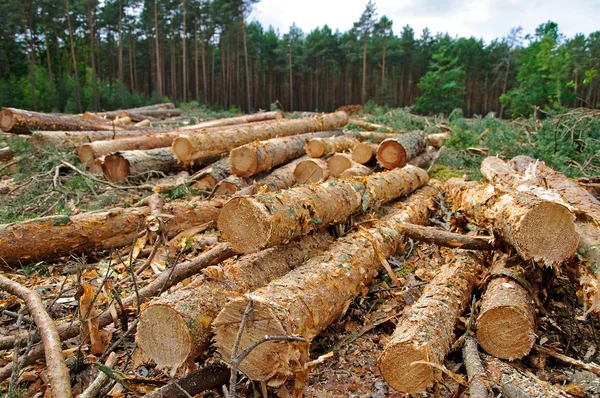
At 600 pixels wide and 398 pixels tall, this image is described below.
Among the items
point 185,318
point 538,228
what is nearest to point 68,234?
point 185,318

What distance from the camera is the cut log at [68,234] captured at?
4.00 m

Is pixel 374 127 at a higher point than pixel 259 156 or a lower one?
higher

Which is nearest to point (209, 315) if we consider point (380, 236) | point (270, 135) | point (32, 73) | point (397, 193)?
point (380, 236)

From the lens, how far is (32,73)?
71.7ft

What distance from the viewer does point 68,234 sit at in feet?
13.7

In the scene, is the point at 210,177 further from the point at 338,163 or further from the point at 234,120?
the point at 234,120

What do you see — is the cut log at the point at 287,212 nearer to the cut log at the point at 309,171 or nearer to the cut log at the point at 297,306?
the cut log at the point at 297,306

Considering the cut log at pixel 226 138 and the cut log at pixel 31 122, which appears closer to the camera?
the cut log at pixel 226 138

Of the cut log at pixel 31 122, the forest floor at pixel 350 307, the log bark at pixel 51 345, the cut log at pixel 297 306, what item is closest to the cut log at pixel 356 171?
the forest floor at pixel 350 307

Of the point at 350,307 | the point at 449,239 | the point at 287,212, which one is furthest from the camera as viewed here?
the point at 449,239

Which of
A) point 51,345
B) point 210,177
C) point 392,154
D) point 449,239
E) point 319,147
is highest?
point 319,147

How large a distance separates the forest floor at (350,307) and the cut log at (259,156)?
0.85 metres

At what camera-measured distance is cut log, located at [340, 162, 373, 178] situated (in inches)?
259

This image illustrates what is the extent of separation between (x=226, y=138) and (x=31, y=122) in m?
4.23
